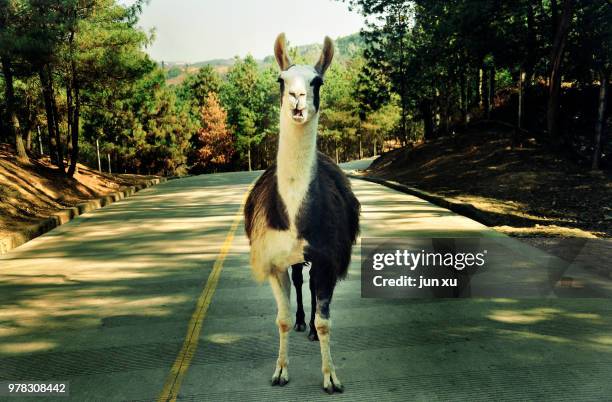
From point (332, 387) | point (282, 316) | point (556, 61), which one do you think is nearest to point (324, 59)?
point (282, 316)

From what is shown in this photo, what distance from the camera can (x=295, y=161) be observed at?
4.00 m

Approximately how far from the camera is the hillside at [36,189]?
13545mm

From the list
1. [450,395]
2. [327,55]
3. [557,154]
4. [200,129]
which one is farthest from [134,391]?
[200,129]

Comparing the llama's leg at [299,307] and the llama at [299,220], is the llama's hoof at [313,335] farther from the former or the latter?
the llama at [299,220]

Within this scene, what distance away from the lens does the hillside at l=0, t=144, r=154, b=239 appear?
44.4ft

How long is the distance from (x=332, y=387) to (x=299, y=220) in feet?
4.54

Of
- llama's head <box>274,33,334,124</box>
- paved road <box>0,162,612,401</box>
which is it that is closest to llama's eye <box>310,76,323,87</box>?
llama's head <box>274,33,334,124</box>

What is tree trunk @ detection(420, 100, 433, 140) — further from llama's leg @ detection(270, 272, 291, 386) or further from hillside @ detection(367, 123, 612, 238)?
llama's leg @ detection(270, 272, 291, 386)

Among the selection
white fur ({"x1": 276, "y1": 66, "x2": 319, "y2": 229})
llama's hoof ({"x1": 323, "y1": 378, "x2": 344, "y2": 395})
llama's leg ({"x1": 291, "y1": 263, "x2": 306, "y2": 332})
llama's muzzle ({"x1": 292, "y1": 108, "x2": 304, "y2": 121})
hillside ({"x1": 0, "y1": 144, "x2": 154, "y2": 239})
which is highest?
llama's muzzle ({"x1": 292, "y1": 108, "x2": 304, "y2": 121})

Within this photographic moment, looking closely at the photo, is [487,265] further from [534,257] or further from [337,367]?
[337,367]

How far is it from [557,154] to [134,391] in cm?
1660

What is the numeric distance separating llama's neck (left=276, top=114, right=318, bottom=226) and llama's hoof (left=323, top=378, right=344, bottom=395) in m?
1.34

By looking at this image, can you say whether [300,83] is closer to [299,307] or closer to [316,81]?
[316,81]

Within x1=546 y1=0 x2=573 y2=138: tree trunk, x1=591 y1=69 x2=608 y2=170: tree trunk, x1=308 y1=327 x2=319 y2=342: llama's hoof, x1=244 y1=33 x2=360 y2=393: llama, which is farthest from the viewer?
x1=546 y1=0 x2=573 y2=138: tree trunk
